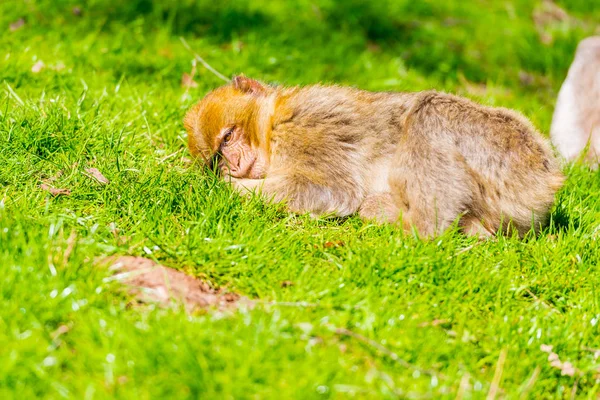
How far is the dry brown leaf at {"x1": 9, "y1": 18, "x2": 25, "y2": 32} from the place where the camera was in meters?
6.54

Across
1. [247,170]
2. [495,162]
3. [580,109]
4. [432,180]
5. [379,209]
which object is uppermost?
[495,162]

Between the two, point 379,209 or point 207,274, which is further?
point 379,209

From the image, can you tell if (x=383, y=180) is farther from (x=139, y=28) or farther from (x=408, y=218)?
(x=139, y=28)

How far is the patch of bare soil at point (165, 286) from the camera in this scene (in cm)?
354

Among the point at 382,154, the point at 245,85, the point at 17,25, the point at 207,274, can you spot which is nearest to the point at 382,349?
the point at 207,274

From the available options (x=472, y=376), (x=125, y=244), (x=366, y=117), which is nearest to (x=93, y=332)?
(x=125, y=244)

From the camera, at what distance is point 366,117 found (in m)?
5.00

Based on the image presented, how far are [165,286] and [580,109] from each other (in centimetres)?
463

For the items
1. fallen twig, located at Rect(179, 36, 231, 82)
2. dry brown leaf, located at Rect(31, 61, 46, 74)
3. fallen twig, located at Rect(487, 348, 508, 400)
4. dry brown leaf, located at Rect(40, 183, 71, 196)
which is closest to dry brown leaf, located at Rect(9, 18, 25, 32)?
dry brown leaf, located at Rect(31, 61, 46, 74)

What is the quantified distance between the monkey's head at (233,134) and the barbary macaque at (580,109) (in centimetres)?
276

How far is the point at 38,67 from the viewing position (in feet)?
19.7

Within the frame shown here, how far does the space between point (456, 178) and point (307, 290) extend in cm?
130

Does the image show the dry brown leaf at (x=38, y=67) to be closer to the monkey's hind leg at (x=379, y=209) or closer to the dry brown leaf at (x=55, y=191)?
the dry brown leaf at (x=55, y=191)

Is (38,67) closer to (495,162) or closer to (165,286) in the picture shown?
(165,286)
